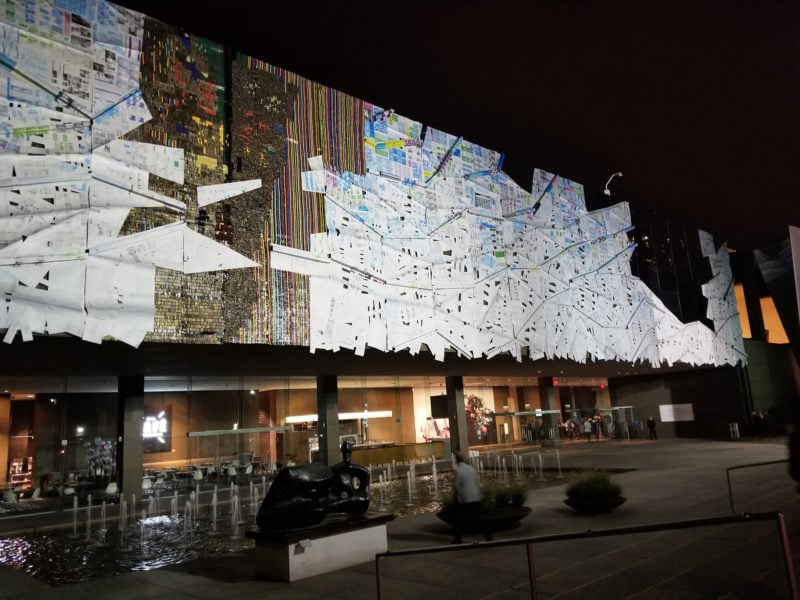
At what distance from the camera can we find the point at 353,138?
653 inches

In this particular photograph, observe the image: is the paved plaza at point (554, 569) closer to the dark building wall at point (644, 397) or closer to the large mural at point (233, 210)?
the large mural at point (233, 210)

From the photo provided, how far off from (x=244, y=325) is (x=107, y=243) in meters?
3.38

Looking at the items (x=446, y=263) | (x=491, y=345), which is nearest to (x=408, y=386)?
(x=491, y=345)

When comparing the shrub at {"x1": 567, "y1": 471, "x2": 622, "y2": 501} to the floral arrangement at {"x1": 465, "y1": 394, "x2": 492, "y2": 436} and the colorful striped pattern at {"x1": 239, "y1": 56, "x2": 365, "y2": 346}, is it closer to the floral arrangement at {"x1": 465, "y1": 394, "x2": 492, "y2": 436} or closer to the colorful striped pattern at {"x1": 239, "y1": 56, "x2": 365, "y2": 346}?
the colorful striped pattern at {"x1": 239, "y1": 56, "x2": 365, "y2": 346}

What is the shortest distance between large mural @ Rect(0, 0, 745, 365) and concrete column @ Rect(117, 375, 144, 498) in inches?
246

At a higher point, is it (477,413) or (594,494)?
(477,413)

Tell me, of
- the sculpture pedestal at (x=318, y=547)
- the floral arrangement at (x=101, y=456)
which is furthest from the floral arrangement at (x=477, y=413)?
the sculpture pedestal at (x=318, y=547)

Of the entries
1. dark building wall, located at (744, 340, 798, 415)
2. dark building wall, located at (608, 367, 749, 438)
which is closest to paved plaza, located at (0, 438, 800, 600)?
dark building wall, located at (608, 367, 749, 438)

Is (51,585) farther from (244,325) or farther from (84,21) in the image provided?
(84,21)

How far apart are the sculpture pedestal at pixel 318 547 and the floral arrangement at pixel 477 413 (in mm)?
22784

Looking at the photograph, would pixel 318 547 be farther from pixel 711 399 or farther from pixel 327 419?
pixel 711 399

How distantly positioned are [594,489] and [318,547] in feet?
17.7

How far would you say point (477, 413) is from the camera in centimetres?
3080

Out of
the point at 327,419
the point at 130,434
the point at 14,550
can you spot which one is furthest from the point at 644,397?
the point at 14,550
